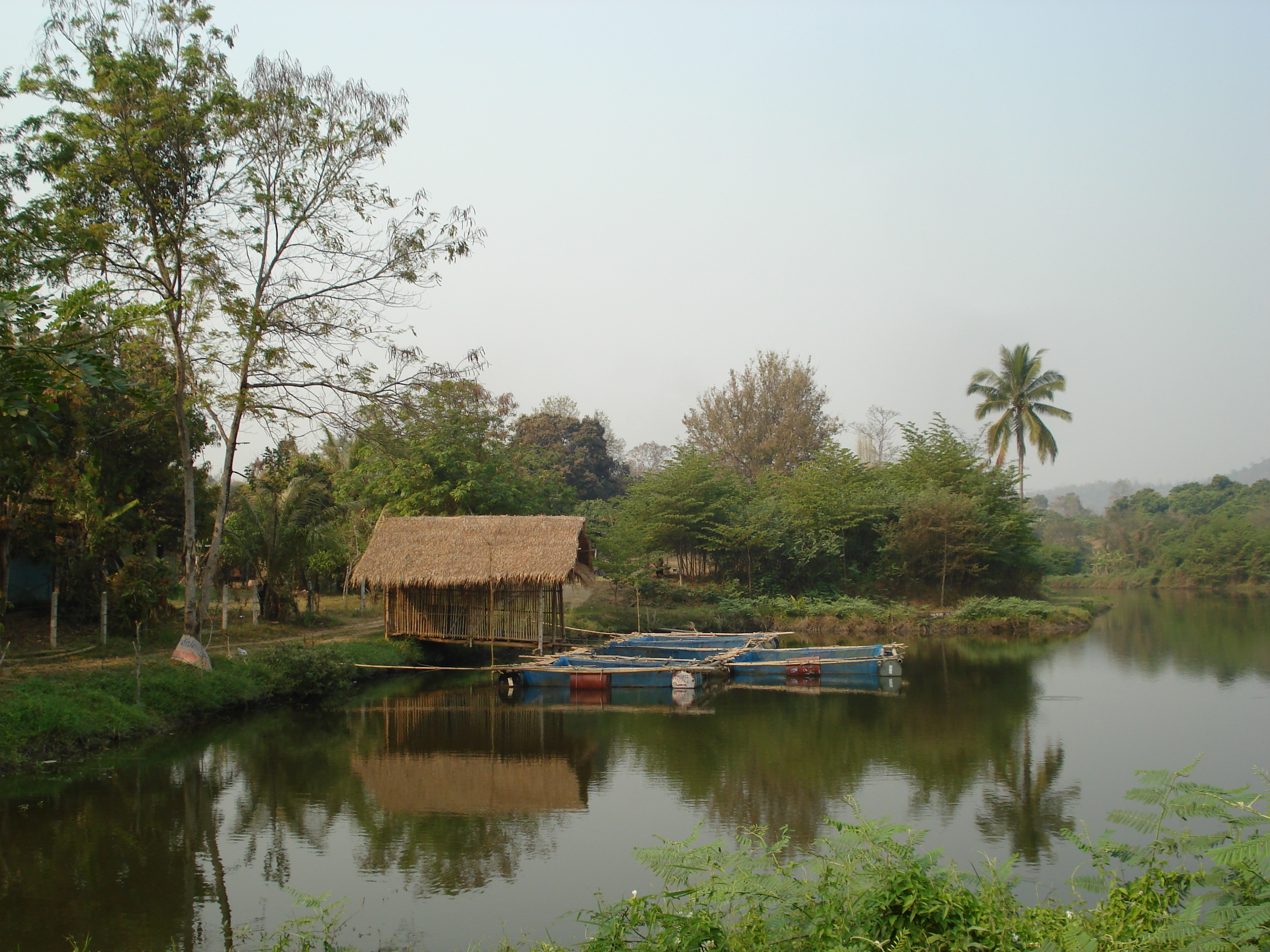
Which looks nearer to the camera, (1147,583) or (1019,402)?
(1019,402)

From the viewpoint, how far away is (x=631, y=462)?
172ft

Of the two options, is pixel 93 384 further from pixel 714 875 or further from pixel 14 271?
pixel 14 271

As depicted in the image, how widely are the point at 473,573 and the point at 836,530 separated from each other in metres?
13.4

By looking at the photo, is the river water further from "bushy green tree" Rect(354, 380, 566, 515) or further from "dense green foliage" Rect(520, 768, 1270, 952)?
"bushy green tree" Rect(354, 380, 566, 515)

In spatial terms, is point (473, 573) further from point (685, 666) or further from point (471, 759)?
point (471, 759)

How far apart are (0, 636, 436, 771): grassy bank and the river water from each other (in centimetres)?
33

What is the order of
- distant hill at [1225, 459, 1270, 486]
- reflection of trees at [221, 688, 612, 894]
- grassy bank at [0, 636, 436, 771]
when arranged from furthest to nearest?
1. distant hill at [1225, 459, 1270, 486]
2. grassy bank at [0, 636, 436, 771]
3. reflection of trees at [221, 688, 612, 894]

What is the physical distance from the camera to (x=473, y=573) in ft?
51.3

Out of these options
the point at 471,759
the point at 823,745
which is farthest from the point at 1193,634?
the point at 471,759

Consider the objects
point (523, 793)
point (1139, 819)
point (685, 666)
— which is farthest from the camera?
point (685, 666)

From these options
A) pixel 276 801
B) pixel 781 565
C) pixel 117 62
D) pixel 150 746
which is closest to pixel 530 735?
pixel 276 801

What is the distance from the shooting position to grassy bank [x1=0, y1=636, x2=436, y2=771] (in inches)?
352

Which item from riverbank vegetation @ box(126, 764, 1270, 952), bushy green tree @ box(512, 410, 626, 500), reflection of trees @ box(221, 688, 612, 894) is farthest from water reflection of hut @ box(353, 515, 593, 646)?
bushy green tree @ box(512, 410, 626, 500)

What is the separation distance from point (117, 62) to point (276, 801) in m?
9.19
